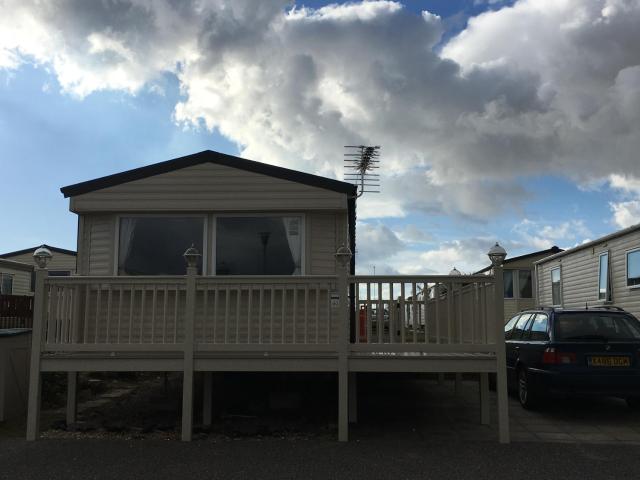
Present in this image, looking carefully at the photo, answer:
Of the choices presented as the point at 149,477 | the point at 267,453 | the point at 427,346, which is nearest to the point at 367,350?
the point at 427,346

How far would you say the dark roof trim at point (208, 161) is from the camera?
24.8ft

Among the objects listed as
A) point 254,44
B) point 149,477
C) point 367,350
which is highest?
point 254,44

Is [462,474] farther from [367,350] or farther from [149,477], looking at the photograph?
[149,477]

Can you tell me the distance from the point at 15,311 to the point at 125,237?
7.69 m

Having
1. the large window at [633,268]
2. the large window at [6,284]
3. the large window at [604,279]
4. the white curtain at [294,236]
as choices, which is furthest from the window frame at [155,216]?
the large window at [6,284]

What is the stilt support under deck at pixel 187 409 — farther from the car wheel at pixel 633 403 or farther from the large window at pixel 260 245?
A: the car wheel at pixel 633 403

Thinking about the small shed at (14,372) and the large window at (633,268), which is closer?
the small shed at (14,372)

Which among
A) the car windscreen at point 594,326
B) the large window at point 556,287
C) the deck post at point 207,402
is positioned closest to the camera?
the deck post at point 207,402

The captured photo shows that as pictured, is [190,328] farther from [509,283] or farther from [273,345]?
[509,283]

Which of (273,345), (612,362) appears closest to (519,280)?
(612,362)

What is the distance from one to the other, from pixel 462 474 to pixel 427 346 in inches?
58.1

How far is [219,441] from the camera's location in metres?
5.91

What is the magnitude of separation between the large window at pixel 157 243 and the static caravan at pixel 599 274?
8770 millimetres

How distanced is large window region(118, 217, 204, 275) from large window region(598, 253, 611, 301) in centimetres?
942
